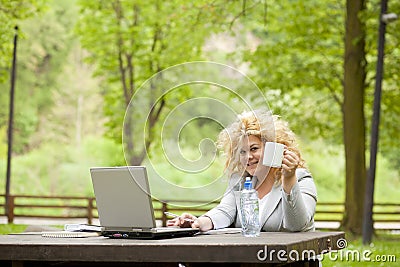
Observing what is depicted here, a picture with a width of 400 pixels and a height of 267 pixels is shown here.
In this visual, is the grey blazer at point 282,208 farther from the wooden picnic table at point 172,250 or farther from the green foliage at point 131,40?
the green foliage at point 131,40

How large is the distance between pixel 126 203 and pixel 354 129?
13.1 m

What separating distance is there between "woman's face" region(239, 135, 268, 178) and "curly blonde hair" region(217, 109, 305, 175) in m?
0.02

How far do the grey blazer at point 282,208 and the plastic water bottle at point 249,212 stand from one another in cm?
18

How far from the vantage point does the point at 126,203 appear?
4363 mm

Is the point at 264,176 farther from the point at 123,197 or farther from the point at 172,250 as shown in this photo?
the point at 172,250

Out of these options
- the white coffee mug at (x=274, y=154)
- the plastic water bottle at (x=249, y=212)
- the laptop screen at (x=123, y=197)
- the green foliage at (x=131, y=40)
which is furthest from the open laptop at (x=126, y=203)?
the green foliage at (x=131, y=40)

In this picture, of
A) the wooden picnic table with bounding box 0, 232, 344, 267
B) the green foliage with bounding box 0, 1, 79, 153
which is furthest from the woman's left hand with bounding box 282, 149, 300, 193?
the green foliage with bounding box 0, 1, 79, 153

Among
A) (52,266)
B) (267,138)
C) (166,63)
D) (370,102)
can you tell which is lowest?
(52,266)

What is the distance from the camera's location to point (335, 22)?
61.9 feet

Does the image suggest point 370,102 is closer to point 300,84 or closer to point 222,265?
point 300,84

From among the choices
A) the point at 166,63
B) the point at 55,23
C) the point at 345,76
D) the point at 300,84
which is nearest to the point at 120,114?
the point at 166,63

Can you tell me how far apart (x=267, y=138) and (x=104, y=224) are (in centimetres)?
101

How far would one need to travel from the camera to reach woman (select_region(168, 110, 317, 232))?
15.9ft

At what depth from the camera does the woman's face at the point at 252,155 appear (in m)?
4.88
